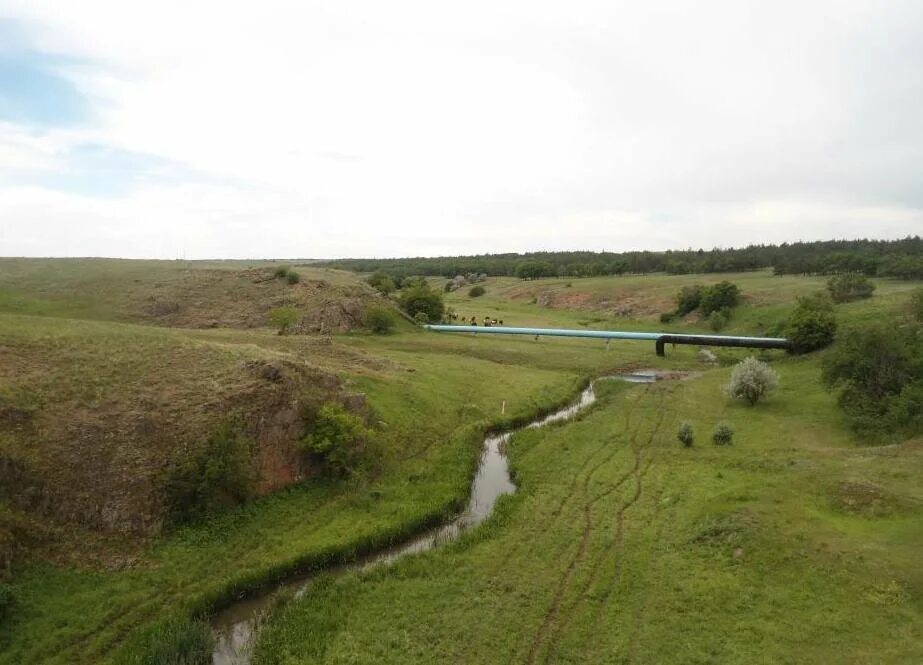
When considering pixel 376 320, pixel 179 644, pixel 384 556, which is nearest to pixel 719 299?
pixel 376 320

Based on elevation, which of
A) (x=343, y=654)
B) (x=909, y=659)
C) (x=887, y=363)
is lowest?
(x=343, y=654)

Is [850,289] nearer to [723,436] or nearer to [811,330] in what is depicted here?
[811,330]

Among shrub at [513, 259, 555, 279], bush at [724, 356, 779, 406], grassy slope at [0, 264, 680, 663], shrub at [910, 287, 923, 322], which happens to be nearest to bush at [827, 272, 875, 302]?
shrub at [910, 287, 923, 322]

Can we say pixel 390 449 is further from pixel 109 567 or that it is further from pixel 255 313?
pixel 255 313

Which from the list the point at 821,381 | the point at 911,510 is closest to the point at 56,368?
the point at 911,510

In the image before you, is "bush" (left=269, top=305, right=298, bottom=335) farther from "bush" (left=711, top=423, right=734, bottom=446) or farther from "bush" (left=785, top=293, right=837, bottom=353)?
"bush" (left=785, top=293, right=837, bottom=353)
